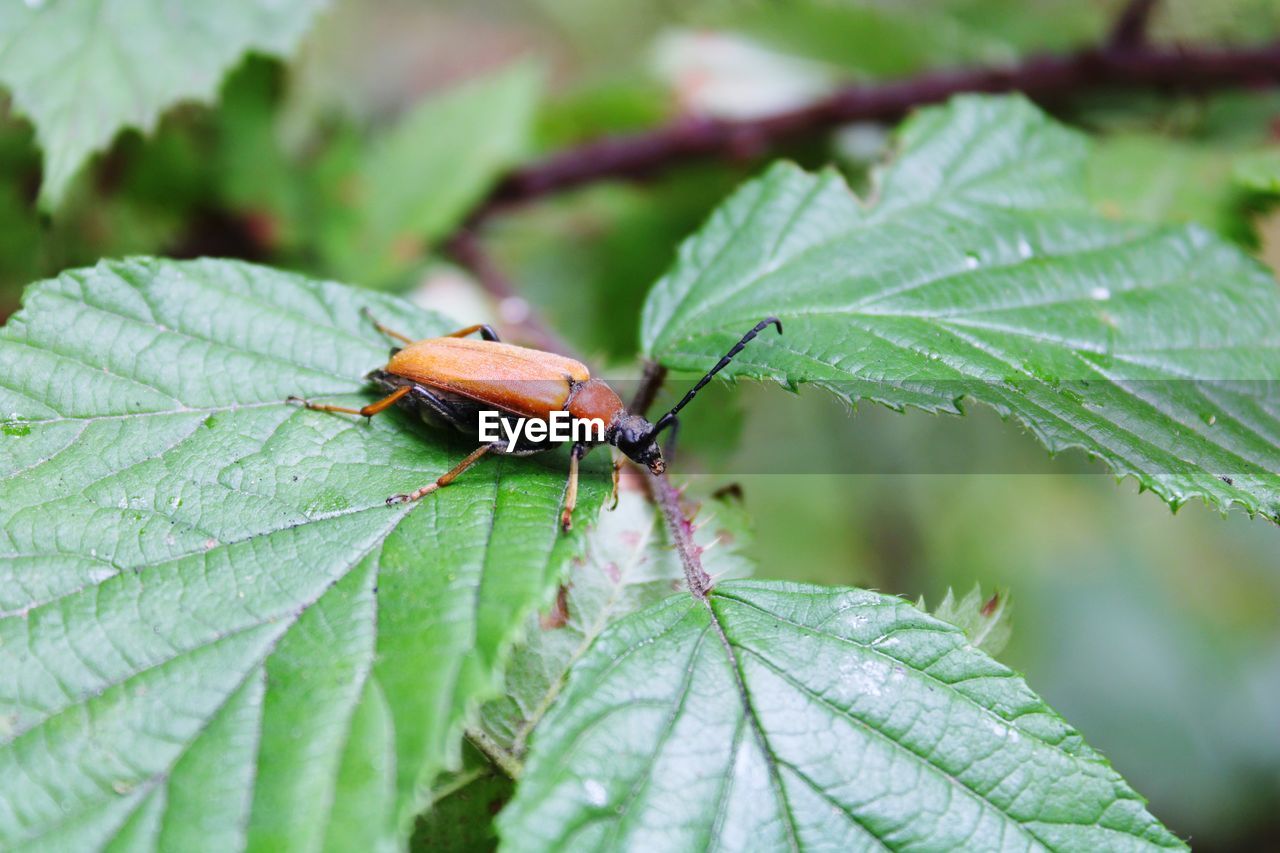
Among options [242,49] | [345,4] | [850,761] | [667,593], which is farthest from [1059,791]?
[345,4]

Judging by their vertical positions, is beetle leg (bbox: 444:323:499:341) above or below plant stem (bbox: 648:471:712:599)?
above

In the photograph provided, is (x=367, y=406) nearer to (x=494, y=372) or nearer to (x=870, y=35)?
(x=494, y=372)

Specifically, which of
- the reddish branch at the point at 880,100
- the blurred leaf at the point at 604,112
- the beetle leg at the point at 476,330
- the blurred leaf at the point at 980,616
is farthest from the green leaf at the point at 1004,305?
the blurred leaf at the point at 604,112

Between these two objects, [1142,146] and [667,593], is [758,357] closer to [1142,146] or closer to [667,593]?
[667,593]

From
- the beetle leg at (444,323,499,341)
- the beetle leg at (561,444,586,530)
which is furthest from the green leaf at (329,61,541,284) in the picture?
the beetle leg at (561,444,586,530)

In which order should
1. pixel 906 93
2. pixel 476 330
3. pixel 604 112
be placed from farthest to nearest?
pixel 604 112 < pixel 906 93 < pixel 476 330

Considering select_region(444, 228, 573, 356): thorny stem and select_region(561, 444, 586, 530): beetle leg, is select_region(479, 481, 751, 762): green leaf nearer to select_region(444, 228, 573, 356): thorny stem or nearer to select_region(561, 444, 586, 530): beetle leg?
select_region(561, 444, 586, 530): beetle leg

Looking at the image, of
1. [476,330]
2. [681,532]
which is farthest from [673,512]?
[476,330]

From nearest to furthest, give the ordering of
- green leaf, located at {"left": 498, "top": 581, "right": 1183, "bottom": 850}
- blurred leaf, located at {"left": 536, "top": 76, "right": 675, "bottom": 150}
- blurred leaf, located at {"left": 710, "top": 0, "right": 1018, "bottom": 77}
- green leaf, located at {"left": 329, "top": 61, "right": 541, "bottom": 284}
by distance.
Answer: green leaf, located at {"left": 498, "top": 581, "right": 1183, "bottom": 850} < green leaf, located at {"left": 329, "top": 61, "right": 541, "bottom": 284} < blurred leaf, located at {"left": 710, "top": 0, "right": 1018, "bottom": 77} < blurred leaf, located at {"left": 536, "top": 76, "right": 675, "bottom": 150}
